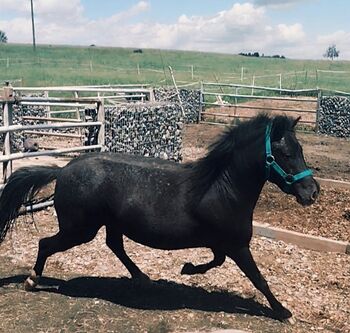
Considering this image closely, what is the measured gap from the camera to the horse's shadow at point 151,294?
4.74 meters

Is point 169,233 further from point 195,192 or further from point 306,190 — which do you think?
point 306,190

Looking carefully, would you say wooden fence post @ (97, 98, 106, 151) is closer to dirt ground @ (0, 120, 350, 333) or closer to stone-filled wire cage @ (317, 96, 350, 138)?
dirt ground @ (0, 120, 350, 333)

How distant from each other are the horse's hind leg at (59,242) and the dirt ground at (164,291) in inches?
5.7

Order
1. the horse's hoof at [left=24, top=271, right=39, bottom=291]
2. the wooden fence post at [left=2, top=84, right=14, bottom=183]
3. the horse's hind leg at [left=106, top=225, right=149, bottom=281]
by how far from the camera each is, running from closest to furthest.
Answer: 1. the horse's hoof at [left=24, top=271, right=39, bottom=291]
2. the horse's hind leg at [left=106, top=225, right=149, bottom=281]
3. the wooden fence post at [left=2, top=84, right=14, bottom=183]

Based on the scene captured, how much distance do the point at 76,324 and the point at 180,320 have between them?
34.2 inches

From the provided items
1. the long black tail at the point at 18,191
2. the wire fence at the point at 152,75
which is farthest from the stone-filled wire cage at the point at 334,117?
the wire fence at the point at 152,75

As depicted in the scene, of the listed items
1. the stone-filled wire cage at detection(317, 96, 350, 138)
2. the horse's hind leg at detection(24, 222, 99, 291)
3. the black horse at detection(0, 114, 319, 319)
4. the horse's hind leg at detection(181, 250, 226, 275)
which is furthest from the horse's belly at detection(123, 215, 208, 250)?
the stone-filled wire cage at detection(317, 96, 350, 138)

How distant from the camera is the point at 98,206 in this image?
15.2 ft

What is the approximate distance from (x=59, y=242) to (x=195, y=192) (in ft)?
4.40

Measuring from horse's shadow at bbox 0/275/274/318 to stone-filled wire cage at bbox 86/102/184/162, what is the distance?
4.49 meters

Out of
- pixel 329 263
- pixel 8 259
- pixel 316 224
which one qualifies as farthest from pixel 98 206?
pixel 316 224

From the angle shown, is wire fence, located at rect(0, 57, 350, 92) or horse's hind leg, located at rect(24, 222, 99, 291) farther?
wire fence, located at rect(0, 57, 350, 92)

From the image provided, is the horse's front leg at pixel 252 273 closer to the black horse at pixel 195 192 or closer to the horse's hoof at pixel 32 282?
the black horse at pixel 195 192

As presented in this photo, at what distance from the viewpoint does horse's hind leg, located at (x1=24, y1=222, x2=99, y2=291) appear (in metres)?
4.73
